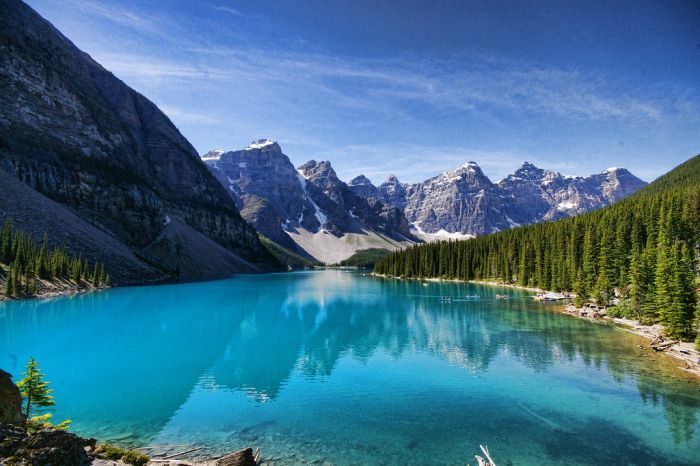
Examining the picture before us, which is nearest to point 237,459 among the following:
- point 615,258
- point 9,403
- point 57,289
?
point 9,403

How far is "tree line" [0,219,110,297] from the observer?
73588 mm

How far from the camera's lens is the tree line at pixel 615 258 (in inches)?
1512

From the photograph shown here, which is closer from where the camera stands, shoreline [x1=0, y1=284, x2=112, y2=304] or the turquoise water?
the turquoise water

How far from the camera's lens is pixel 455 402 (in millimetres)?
23734

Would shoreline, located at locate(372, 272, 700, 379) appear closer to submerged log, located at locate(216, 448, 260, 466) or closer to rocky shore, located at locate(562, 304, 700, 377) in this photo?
rocky shore, located at locate(562, 304, 700, 377)

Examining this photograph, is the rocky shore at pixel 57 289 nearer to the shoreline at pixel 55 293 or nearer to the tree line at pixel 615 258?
the shoreline at pixel 55 293

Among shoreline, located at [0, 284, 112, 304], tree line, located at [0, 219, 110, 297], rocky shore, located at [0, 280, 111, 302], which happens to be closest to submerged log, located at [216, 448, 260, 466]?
shoreline, located at [0, 284, 112, 304]

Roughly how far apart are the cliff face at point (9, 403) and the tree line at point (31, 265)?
74.7m

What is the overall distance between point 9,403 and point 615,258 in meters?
73.5

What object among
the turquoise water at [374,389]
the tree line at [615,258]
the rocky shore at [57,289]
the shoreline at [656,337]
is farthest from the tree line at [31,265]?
the tree line at [615,258]

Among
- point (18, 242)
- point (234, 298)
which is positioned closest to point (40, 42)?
point (18, 242)

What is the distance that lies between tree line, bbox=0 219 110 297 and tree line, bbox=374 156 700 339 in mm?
97242

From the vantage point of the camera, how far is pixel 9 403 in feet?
43.1

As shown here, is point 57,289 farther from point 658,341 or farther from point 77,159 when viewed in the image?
point 658,341
